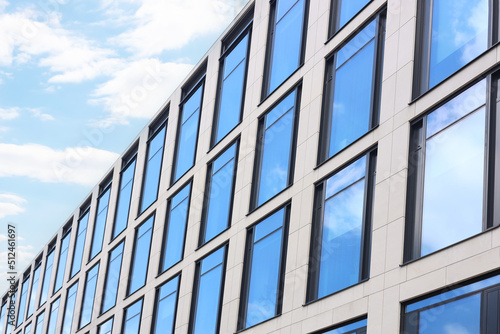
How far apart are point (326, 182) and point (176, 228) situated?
13346 millimetres

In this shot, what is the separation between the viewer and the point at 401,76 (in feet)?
74.5

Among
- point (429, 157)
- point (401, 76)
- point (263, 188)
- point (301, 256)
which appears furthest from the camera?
point (263, 188)

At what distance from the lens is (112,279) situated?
4466 cm

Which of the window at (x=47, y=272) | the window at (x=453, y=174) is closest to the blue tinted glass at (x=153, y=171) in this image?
the window at (x=47, y=272)

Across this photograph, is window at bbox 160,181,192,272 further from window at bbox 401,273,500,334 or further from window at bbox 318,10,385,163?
window at bbox 401,273,500,334

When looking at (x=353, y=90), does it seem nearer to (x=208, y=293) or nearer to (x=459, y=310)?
(x=459, y=310)

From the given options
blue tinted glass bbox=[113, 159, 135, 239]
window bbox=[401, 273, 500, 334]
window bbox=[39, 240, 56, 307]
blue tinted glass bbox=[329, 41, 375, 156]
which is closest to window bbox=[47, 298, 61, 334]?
window bbox=[39, 240, 56, 307]

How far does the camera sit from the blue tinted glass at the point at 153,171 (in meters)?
41.7

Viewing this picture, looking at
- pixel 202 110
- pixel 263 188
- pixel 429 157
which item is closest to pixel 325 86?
pixel 263 188

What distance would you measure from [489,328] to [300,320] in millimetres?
7940

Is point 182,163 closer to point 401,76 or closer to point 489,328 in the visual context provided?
point 401,76

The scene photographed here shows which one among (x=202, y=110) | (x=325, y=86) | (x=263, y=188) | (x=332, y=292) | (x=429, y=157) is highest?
(x=202, y=110)

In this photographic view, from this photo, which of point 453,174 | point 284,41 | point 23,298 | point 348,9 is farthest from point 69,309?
point 453,174

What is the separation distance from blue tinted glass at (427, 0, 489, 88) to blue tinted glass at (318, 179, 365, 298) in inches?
164
